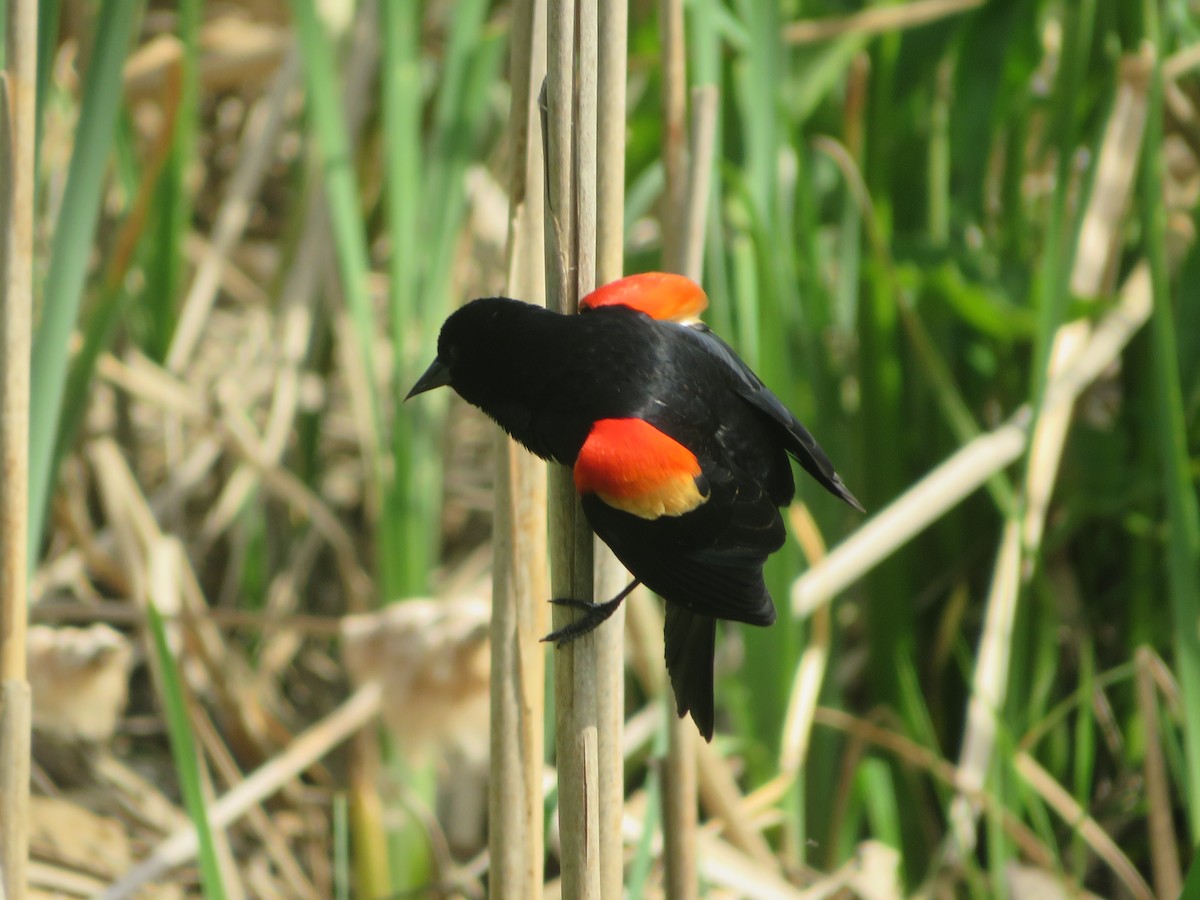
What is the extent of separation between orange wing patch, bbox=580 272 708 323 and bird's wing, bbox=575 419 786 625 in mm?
136

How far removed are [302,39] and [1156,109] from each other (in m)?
1.36

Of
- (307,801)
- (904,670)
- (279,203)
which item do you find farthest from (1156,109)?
(279,203)

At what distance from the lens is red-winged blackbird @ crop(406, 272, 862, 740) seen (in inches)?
47.0

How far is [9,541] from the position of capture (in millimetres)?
1200

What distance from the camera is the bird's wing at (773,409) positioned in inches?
54.0

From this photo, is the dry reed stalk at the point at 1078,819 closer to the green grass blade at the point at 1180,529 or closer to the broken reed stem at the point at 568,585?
the green grass blade at the point at 1180,529

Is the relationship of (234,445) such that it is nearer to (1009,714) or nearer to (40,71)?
(40,71)

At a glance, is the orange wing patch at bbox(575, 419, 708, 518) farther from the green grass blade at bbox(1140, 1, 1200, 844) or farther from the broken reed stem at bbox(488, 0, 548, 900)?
the green grass blade at bbox(1140, 1, 1200, 844)

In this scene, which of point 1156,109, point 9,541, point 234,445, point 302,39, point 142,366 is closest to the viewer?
point 9,541

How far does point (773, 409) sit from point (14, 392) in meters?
0.79

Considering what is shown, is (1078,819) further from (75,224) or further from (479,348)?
(75,224)

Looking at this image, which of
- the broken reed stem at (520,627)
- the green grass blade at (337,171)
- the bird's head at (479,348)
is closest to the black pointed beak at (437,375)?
the bird's head at (479,348)

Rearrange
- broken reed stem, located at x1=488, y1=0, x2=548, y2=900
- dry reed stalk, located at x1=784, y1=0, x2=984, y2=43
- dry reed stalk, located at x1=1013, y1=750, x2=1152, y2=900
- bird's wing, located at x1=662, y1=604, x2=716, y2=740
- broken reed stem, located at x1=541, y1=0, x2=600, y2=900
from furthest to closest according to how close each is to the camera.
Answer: dry reed stalk, located at x1=784, y1=0, x2=984, y2=43 → dry reed stalk, located at x1=1013, y1=750, x2=1152, y2=900 → bird's wing, located at x1=662, y1=604, x2=716, y2=740 → broken reed stem, located at x1=488, y1=0, x2=548, y2=900 → broken reed stem, located at x1=541, y1=0, x2=600, y2=900

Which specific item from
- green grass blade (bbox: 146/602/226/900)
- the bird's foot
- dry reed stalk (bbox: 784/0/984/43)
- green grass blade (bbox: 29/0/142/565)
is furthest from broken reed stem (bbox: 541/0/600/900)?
dry reed stalk (bbox: 784/0/984/43)
